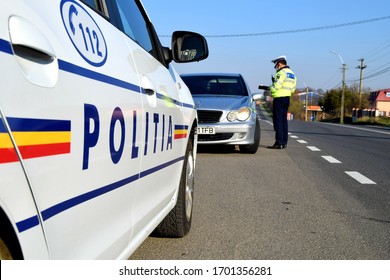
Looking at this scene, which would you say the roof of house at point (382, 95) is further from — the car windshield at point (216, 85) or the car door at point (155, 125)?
the car door at point (155, 125)

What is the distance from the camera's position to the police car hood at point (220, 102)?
27.8 ft

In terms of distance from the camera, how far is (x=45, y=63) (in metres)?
1.36

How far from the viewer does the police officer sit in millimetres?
10133

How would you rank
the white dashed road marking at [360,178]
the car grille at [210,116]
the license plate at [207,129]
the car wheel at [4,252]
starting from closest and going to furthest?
the car wheel at [4,252] < the white dashed road marking at [360,178] < the license plate at [207,129] < the car grille at [210,116]

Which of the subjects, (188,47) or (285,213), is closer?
(188,47)

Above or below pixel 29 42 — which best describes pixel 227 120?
below

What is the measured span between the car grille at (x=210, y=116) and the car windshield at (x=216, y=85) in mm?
962

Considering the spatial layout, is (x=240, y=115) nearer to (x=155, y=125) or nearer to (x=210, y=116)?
(x=210, y=116)

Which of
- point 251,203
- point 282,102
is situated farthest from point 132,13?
point 282,102

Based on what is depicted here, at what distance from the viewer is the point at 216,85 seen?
9.60m

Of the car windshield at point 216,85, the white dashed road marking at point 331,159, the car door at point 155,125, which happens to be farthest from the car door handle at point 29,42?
the car windshield at point 216,85

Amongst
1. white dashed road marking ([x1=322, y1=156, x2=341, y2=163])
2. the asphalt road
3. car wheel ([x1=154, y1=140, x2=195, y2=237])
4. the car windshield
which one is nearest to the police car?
car wheel ([x1=154, y1=140, x2=195, y2=237])

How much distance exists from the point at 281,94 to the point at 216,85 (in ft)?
5.17

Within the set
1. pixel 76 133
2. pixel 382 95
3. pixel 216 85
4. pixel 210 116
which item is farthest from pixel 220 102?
pixel 382 95
